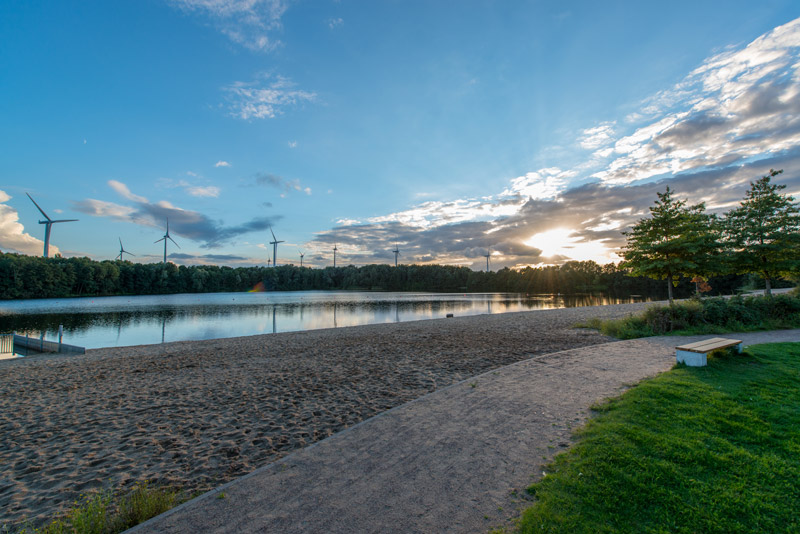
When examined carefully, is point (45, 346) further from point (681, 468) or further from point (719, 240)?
point (719, 240)

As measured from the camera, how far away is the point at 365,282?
482 ft

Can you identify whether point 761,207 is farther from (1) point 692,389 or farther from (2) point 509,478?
(2) point 509,478

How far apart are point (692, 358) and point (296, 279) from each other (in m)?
152

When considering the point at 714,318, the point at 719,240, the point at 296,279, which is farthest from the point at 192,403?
the point at 296,279

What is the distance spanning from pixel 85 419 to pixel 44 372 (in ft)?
24.5

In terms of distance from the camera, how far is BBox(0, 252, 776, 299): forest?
85.0 meters

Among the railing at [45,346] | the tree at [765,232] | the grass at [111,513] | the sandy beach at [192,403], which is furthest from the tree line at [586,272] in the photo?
the railing at [45,346]

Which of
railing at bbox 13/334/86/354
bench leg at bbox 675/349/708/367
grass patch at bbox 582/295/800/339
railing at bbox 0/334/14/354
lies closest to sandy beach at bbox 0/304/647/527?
railing at bbox 13/334/86/354

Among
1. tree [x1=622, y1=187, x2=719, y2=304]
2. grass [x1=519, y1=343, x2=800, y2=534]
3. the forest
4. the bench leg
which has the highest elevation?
the forest

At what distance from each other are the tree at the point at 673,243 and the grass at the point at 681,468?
11.6 m


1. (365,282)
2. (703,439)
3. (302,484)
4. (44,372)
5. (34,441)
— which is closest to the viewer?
(302,484)

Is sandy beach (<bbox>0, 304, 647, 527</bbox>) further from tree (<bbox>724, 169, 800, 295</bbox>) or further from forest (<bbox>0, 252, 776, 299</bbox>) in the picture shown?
forest (<bbox>0, 252, 776, 299</bbox>)

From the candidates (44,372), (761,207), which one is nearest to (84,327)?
(44,372)

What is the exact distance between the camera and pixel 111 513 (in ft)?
12.5
